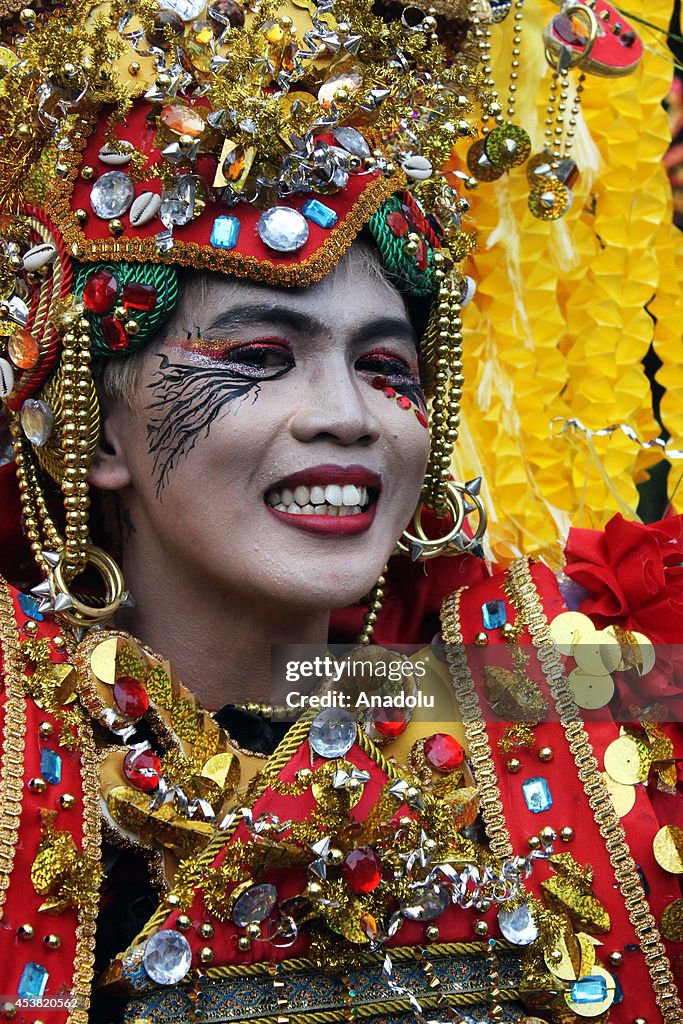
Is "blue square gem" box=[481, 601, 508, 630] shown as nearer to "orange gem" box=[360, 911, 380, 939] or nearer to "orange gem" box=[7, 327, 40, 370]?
"orange gem" box=[360, 911, 380, 939]

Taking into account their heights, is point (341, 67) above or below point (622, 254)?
below

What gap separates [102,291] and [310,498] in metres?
0.46

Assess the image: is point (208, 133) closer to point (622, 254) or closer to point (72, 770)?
point (72, 770)

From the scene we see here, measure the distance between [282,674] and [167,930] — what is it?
511 mm

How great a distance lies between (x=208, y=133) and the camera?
87.4 inches

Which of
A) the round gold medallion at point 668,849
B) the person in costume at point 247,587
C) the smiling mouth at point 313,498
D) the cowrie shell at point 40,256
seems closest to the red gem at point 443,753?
the person in costume at point 247,587

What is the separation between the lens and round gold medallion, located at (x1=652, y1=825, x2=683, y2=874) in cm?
235

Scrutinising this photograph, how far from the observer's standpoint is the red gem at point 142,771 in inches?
88.0

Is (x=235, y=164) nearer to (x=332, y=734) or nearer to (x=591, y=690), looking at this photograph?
(x=332, y=734)

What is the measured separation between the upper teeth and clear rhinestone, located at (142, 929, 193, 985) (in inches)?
25.8

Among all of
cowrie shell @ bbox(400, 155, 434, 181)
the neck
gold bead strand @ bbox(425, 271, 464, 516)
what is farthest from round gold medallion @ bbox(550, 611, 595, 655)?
cowrie shell @ bbox(400, 155, 434, 181)

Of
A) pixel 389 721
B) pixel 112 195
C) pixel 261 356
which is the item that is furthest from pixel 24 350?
pixel 389 721

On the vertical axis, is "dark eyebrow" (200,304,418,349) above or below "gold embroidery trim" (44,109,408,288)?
below

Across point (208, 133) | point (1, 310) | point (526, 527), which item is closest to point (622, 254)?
point (526, 527)
